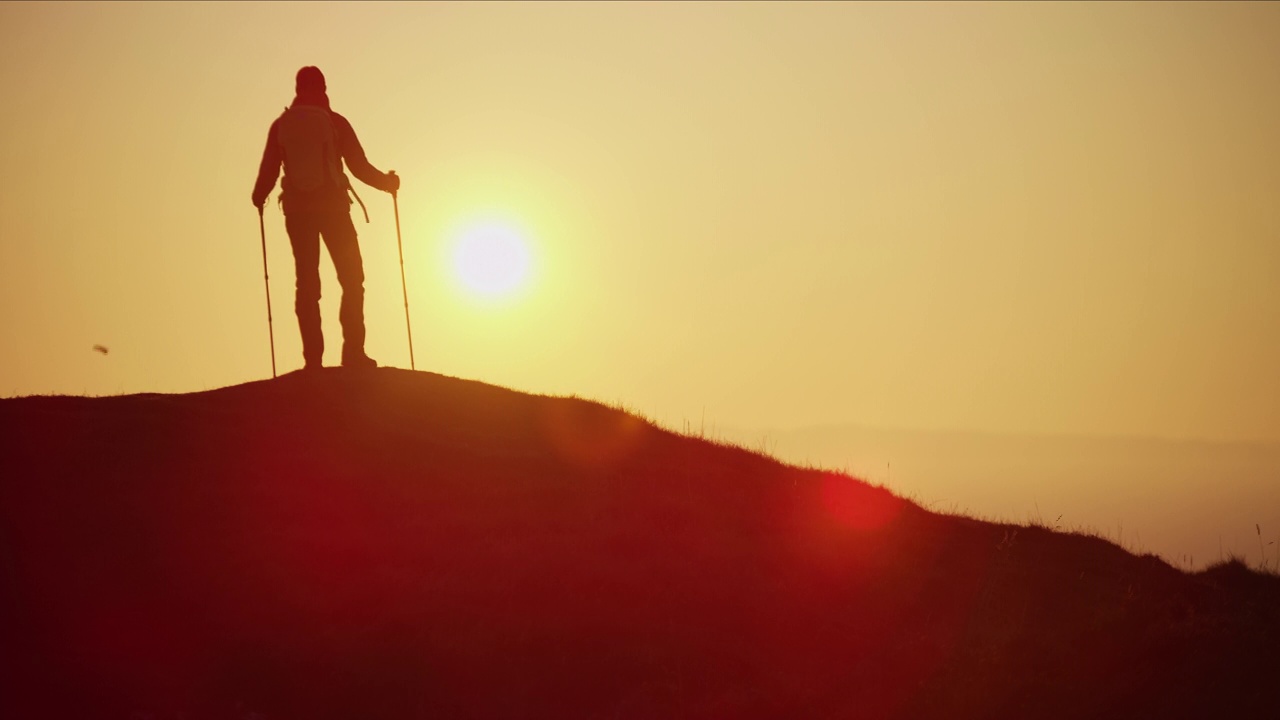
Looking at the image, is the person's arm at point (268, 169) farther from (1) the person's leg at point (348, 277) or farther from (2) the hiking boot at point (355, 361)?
(2) the hiking boot at point (355, 361)

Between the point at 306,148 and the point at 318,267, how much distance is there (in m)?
1.76

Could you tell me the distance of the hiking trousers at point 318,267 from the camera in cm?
2200

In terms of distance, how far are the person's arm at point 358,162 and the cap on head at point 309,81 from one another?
1.60ft

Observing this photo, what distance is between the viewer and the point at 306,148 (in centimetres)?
2177

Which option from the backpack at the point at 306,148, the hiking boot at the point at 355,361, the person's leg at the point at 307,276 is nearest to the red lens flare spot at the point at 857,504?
the hiking boot at the point at 355,361

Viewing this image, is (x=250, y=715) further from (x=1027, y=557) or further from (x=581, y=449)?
(x=1027, y=557)

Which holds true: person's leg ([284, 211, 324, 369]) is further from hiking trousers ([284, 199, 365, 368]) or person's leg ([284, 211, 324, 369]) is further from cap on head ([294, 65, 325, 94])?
cap on head ([294, 65, 325, 94])

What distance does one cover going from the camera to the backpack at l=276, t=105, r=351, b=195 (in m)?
21.8

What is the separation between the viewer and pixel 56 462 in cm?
1702

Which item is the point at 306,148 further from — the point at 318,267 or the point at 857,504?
the point at 857,504

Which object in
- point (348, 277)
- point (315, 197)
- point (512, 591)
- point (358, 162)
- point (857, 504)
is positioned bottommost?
point (512, 591)

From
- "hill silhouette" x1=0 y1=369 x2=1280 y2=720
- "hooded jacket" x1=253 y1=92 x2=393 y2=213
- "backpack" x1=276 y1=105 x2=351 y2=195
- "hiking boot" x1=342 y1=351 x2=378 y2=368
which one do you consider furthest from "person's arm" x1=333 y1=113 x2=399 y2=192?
"hill silhouette" x1=0 y1=369 x2=1280 y2=720

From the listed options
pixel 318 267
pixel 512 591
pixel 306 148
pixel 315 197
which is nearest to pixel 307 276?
pixel 318 267

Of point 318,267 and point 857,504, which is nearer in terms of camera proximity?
point 857,504
